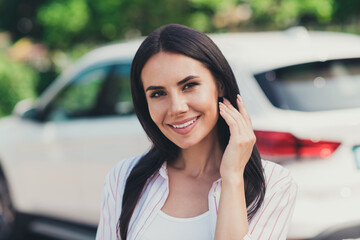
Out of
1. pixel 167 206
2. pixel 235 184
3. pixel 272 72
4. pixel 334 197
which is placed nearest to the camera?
pixel 235 184

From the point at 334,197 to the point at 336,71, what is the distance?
3.03ft

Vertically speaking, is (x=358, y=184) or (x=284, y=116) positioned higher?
(x=284, y=116)

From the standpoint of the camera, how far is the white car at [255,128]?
3154mm

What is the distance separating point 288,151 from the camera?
10.4 ft

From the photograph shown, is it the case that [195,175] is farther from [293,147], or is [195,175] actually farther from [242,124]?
[293,147]

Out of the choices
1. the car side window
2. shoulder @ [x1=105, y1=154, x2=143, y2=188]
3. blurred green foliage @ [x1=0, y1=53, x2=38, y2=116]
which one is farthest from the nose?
blurred green foliage @ [x1=0, y1=53, x2=38, y2=116]

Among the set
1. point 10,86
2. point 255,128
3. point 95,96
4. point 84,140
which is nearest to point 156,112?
point 255,128

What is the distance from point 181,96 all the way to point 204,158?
334mm

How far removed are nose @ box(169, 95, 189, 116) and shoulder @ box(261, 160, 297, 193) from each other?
1.25 ft

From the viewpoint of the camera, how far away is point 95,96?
487 centimetres

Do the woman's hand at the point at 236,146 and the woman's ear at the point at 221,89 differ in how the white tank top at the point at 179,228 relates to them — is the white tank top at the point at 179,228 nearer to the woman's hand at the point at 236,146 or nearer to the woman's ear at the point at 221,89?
the woman's hand at the point at 236,146

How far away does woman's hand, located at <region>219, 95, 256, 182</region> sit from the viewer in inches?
76.5

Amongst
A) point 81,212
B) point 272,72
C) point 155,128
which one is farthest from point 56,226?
point 155,128

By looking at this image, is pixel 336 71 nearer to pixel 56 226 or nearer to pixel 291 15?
pixel 56 226
